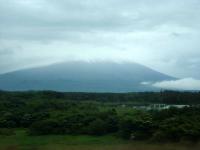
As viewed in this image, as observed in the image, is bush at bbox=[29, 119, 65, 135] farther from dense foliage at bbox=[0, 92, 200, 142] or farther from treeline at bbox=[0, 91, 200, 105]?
treeline at bbox=[0, 91, 200, 105]

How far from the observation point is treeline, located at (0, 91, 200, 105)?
63447 millimetres

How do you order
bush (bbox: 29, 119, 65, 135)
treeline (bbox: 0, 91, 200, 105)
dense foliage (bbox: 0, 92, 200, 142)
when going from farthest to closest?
treeline (bbox: 0, 91, 200, 105) → bush (bbox: 29, 119, 65, 135) → dense foliage (bbox: 0, 92, 200, 142)

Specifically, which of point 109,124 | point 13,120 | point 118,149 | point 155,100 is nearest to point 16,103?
point 13,120

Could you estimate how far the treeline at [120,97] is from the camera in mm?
63447

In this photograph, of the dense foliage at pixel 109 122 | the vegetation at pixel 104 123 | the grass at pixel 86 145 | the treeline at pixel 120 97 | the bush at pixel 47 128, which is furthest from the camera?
the treeline at pixel 120 97

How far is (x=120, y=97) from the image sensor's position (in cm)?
7856

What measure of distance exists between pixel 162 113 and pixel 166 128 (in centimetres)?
651

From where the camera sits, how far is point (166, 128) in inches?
992

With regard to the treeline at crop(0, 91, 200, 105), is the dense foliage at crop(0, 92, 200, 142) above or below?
below

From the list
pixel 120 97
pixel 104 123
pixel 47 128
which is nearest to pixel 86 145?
pixel 104 123

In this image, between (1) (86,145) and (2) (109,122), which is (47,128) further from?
(1) (86,145)

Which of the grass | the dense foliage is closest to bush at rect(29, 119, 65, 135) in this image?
the dense foliage

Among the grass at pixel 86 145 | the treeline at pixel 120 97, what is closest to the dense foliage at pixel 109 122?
the grass at pixel 86 145

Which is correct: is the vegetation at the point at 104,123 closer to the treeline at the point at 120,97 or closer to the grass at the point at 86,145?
the grass at the point at 86,145
